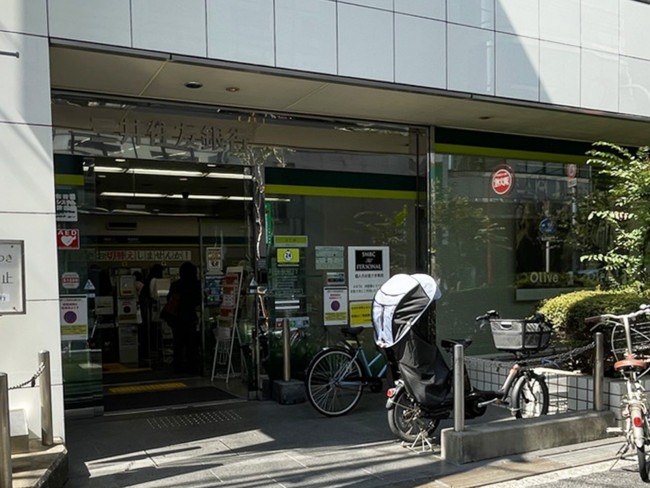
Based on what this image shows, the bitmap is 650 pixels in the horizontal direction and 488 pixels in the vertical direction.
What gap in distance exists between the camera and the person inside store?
10289 millimetres

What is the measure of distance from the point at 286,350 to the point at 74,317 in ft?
8.43

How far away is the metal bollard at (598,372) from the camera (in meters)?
5.88

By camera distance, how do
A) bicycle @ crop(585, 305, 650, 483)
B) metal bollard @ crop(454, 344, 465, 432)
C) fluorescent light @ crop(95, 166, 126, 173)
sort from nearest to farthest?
bicycle @ crop(585, 305, 650, 483)
metal bollard @ crop(454, 344, 465, 432)
fluorescent light @ crop(95, 166, 126, 173)

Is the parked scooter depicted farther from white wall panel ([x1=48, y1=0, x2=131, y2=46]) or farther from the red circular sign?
the red circular sign

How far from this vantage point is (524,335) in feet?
20.2

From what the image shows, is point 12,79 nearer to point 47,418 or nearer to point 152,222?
point 47,418

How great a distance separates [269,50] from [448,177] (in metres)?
3.87

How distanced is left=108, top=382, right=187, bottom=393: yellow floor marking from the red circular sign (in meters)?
5.59

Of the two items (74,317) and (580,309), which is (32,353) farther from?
(580,309)

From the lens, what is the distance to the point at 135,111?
7.21 metres

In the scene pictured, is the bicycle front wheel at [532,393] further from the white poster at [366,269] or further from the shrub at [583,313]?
the white poster at [366,269]

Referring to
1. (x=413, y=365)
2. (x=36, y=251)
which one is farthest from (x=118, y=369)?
(x=413, y=365)

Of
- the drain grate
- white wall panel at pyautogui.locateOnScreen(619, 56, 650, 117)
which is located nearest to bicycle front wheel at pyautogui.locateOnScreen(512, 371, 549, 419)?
the drain grate

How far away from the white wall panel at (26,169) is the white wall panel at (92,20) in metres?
0.91
